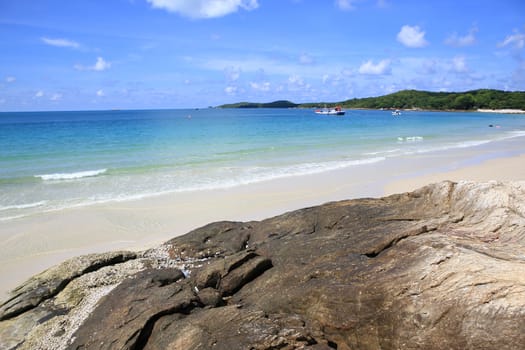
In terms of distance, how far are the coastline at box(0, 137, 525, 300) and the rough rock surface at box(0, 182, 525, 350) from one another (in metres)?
3.05

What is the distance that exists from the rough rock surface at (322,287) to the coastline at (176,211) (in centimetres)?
305

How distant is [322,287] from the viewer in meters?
5.04

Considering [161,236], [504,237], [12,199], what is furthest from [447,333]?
[12,199]

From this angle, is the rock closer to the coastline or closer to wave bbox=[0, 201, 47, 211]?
the coastline

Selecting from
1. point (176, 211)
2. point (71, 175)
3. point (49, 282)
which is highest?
point (49, 282)

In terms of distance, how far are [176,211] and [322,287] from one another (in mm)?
10018

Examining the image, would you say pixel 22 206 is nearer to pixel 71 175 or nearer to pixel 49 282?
pixel 71 175

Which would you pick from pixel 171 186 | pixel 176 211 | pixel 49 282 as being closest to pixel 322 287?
pixel 49 282

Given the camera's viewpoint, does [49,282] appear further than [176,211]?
No

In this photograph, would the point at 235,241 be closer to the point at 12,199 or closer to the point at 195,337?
the point at 195,337

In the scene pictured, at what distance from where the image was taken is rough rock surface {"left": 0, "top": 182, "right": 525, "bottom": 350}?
4098mm

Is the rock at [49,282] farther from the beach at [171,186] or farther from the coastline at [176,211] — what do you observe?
the beach at [171,186]

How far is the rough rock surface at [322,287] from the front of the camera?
410 centimetres

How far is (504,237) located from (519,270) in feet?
3.97
